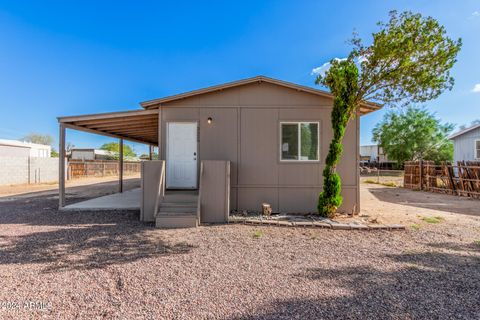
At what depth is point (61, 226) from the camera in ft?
17.2

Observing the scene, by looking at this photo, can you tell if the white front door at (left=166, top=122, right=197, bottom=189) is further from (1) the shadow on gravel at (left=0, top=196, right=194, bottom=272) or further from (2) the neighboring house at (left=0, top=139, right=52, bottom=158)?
(2) the neighboring house at (left=0, top=139, right=52, bottom=158)

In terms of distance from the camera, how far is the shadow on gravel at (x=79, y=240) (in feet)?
11.4

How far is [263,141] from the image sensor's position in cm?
640

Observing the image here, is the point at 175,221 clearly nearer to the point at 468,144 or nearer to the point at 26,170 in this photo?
the point at 26,170

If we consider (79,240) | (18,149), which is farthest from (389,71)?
(18,149)

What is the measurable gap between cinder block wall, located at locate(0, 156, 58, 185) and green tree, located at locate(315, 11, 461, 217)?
57.6 feet

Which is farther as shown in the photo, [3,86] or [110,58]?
[3,86]

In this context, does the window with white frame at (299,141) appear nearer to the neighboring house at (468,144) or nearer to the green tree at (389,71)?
the green tree at (389,71)

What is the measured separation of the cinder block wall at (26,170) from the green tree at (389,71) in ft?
57.6

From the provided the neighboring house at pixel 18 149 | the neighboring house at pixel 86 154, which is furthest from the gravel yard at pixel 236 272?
the neighboring house at pixel 86 154

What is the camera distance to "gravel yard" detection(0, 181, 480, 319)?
2301 millimetres

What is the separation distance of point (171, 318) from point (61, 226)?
455cm

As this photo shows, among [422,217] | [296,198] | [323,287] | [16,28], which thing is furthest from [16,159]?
[422,217]

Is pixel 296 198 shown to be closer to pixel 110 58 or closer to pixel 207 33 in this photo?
pixel 207 33
